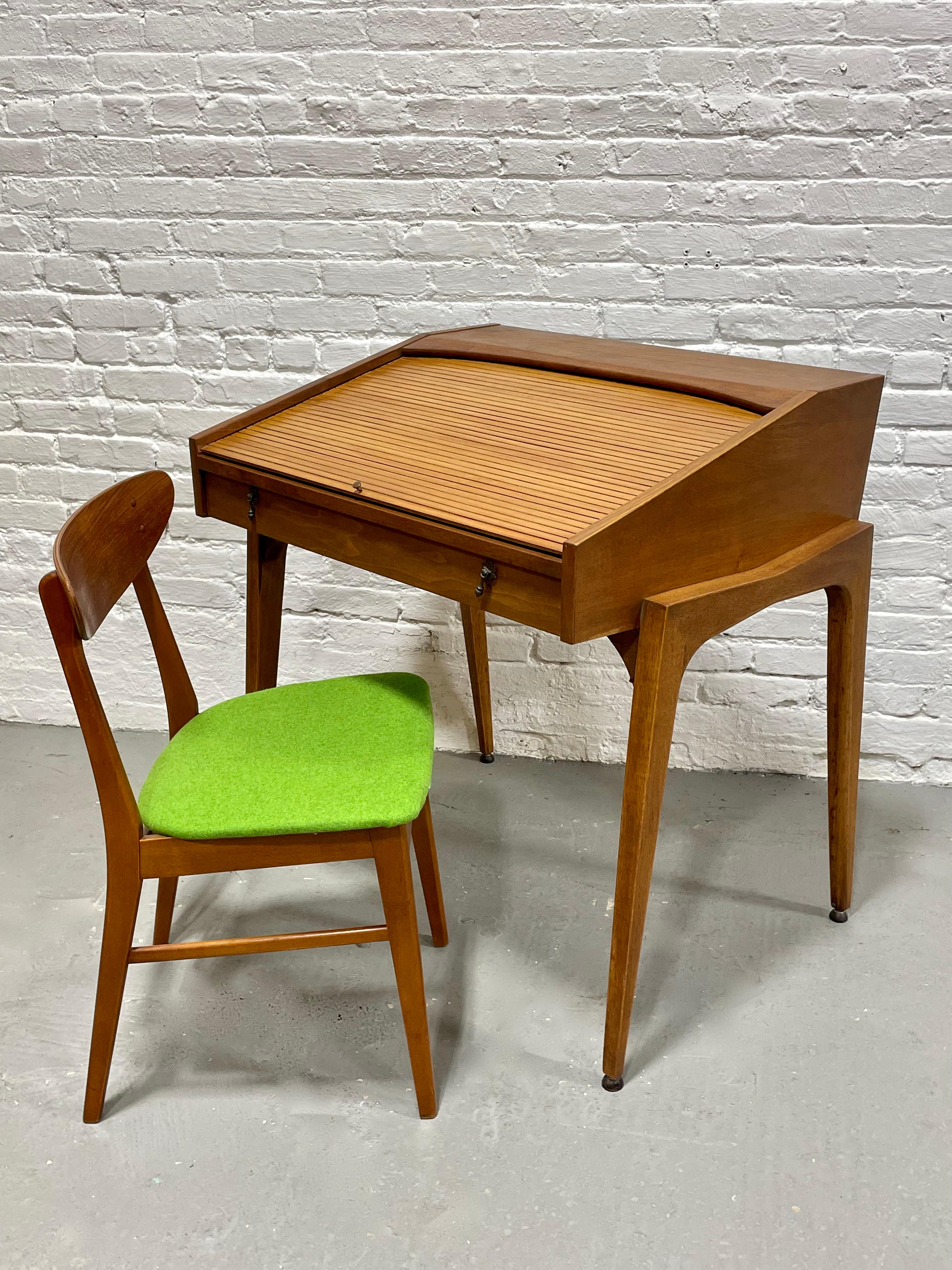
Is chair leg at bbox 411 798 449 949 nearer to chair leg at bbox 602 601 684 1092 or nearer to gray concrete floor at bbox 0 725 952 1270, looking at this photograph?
gray concrete floor at bbox 0 725 952 1270

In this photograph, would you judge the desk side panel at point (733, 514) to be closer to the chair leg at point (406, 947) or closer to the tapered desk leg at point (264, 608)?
the chair leg at point (406, 947)

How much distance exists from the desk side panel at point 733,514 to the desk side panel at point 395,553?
58mm

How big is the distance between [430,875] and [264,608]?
547 mm

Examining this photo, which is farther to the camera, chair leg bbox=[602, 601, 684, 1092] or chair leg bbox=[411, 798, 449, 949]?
chair leg bbox=[411, 798, 449, 949]

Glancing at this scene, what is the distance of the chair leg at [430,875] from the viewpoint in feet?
5.93

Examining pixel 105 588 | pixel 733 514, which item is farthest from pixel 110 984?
pixel 733 514

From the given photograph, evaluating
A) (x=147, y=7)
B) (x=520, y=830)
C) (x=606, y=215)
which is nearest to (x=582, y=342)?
(x=606, y=215)

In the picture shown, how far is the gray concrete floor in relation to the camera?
1.38 m

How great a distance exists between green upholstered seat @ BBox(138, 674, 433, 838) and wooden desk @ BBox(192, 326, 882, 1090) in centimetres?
22

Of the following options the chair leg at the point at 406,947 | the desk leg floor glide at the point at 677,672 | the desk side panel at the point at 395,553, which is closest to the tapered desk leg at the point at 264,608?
the desk side panel at the point at 395,553

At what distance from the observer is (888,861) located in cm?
217

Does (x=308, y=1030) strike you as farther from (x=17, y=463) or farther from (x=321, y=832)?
(x=17, y=463)

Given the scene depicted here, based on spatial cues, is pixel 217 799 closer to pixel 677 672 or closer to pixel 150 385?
pixel 677 672

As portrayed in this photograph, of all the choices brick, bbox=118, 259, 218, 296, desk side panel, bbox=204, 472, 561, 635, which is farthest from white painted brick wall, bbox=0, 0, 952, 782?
desk side panel, bbox=204, 472, 561, 635
